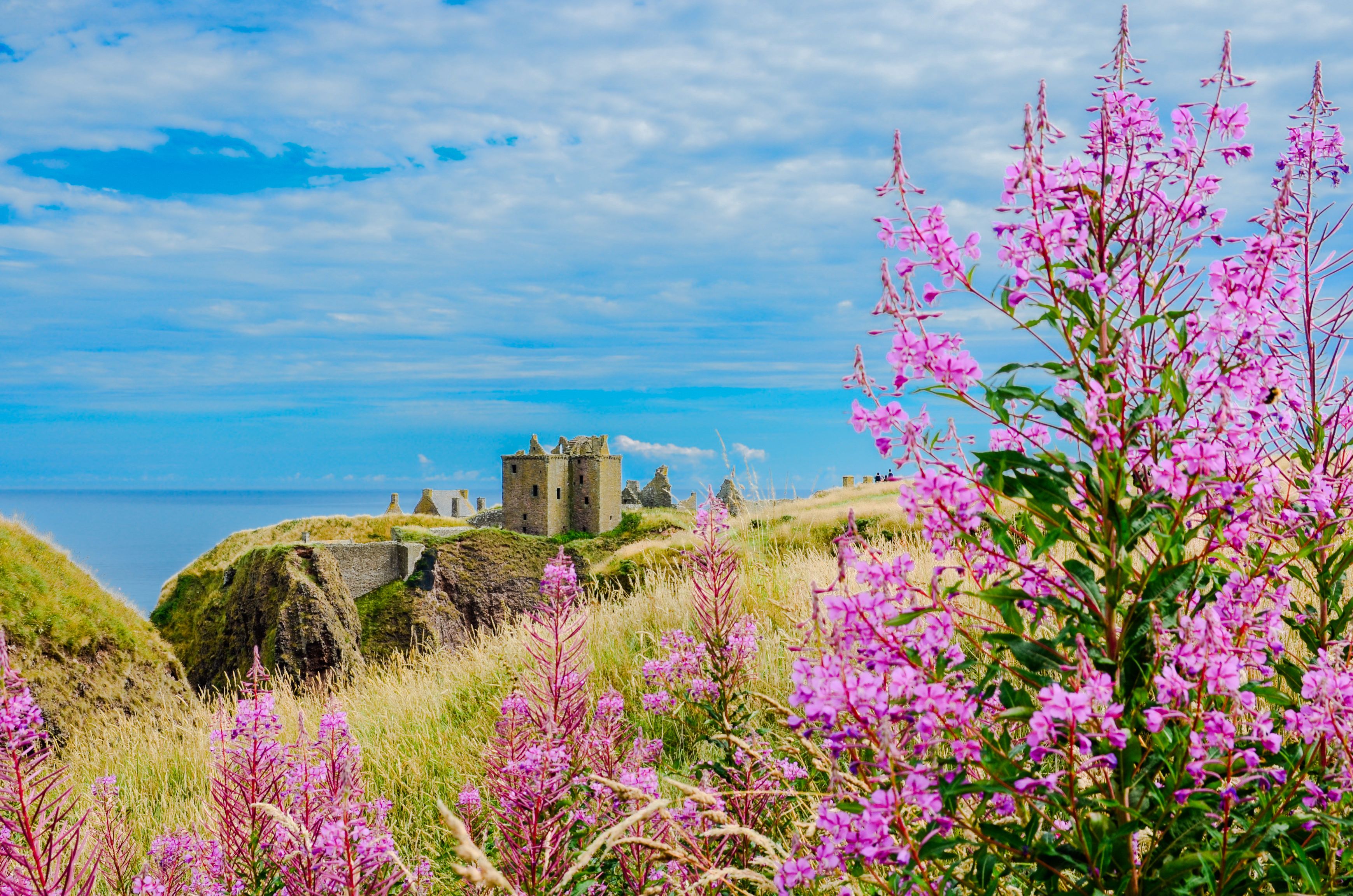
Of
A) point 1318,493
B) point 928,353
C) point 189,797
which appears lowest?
point 189,797

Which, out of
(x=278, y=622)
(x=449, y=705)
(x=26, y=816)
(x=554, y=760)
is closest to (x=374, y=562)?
(x=278, y=622)

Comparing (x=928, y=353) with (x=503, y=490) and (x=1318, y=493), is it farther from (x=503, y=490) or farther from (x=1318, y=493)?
(x=503, y=490)

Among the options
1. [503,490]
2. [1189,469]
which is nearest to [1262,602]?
[1189,469]

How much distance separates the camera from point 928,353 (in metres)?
1.93

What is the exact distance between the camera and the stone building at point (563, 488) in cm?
4338

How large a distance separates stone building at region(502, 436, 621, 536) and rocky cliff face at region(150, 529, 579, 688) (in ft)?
68.2

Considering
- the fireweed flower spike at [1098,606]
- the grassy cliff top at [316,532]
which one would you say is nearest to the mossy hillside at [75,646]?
the fireweed flower spike at [1098,606]

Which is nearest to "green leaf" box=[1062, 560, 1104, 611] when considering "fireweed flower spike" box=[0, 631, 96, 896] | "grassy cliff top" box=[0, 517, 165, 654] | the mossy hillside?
"fireweed flower spike" box=[0, 631, 96, 896]

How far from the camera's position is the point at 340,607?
19.0 meters

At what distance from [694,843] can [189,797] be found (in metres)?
8.15

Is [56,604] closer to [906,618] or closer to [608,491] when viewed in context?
[906,618]

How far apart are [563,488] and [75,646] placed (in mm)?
30632

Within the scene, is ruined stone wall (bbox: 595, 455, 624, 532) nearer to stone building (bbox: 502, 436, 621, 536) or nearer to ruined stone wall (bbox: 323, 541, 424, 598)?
stone building (bbox: 502, 436, 621, 536)

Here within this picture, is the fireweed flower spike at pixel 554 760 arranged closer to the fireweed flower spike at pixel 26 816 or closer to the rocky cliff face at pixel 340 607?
the fireweed flower spike at pixel 26 816
